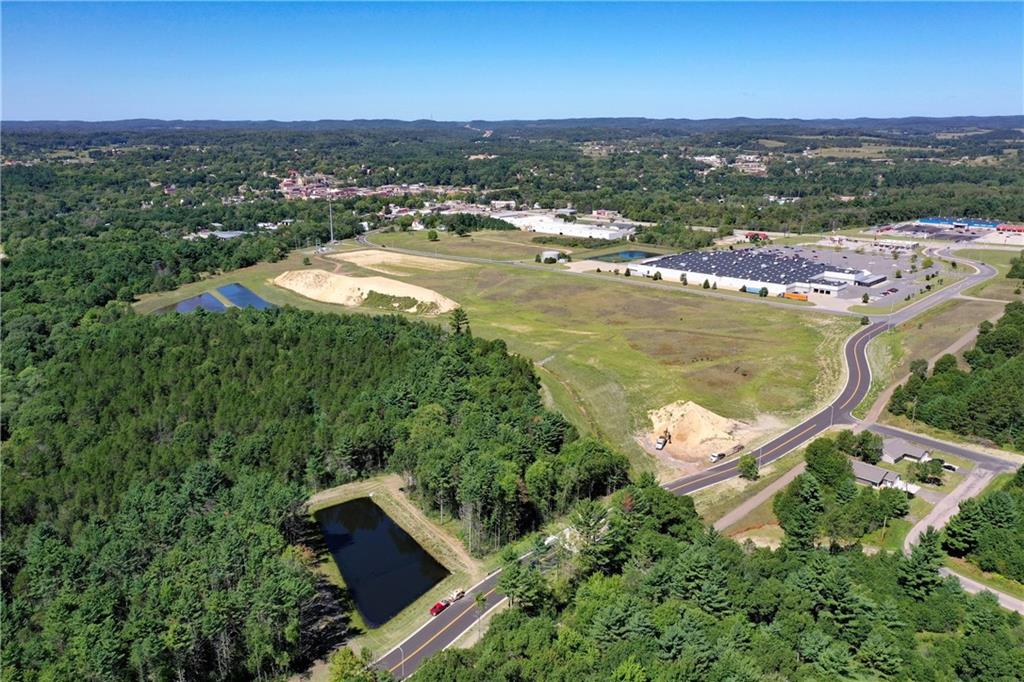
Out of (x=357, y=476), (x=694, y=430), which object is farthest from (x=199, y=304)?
(x=694, y=430)

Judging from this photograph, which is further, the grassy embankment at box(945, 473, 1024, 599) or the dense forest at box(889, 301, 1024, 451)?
the dense forest at box(889, 301, 1024, 451)

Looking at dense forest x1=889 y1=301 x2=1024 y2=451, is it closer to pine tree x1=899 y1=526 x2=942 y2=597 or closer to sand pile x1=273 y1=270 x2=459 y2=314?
pine tree x1=899 y1=526 x2=942 y2=597

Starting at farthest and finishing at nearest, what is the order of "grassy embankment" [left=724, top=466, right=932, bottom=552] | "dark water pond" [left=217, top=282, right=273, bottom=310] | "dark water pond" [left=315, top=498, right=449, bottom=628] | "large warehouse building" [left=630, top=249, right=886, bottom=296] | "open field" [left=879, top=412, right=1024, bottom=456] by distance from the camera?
"dark water pond" [left=217, top=282, right=273, bottom=310], "large warehouse building" [left=630, top=249, right=886, bottom=296], "open field" [left=879, top=412, right=1024, bottom=456], "grassy embankment" [left=724, top=466, right=932, bottom=552], "dark water pond" [left=315, top=498, right=449, bottom=628]

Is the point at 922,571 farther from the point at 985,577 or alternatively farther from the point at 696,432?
the point at 696,432

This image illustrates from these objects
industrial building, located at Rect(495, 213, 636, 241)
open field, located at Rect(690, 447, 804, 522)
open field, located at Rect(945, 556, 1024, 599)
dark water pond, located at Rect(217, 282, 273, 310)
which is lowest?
open field, located at Rect(690, 447, 804, 522)

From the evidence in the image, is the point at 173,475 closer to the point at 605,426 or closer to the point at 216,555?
the point at 216,555

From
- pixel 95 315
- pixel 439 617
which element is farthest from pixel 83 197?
pixel 439 617

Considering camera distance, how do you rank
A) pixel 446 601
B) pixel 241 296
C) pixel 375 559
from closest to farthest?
pixel 446 601, pixel 375 559, pixel 241 296

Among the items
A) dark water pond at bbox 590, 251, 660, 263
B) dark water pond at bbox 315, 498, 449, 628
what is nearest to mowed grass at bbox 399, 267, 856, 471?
dark water pond at bbox 315, 498, 449, 628
